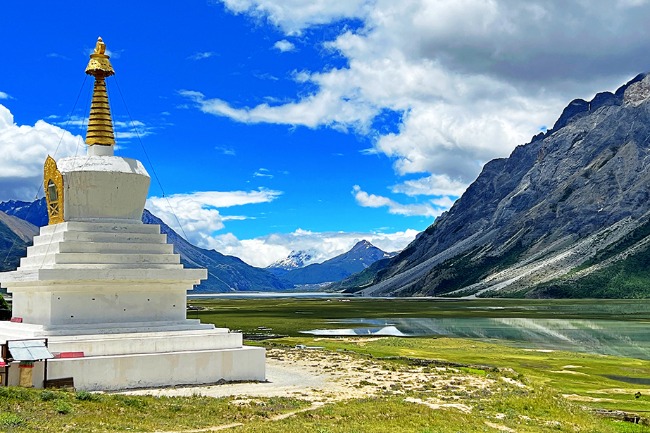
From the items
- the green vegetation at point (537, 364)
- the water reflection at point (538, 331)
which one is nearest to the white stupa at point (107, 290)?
the green vegetation at point (537, 364)

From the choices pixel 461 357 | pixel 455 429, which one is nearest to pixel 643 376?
pixel 461 357

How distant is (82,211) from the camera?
36.0 metres

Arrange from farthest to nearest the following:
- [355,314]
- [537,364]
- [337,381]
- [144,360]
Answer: [355,314]
[537,364]
[337,381]
[144,360]

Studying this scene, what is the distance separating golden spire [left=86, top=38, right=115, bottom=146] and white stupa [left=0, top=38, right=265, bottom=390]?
54 mm

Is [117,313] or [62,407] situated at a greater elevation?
[117,313]

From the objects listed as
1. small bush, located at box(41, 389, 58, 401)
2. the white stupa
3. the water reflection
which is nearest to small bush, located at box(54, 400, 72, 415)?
small bush, located at box(41, 389, 58, 401)

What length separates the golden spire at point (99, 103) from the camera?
37.3 metres

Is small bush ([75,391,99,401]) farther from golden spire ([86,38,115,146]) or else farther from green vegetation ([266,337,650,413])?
green vegetation ([266,337,650,413])

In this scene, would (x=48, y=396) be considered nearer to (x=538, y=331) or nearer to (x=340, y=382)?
(x=340, y=382)

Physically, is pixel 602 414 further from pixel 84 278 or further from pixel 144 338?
pixel 84 278

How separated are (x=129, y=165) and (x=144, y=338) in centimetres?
978

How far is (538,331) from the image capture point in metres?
77.4

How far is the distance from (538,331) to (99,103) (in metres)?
56.6

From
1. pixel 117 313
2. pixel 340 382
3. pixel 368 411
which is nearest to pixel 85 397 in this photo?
pixel 117 313
